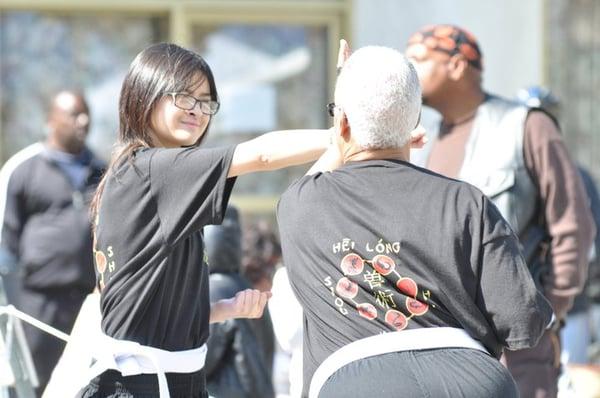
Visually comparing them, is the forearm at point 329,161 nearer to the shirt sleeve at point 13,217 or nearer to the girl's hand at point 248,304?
the girl's hand at point 248,304

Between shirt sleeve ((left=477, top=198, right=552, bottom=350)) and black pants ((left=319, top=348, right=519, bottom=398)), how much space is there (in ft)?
0.32

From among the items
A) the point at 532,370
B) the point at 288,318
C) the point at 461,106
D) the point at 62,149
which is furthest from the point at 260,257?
the point at 288,318

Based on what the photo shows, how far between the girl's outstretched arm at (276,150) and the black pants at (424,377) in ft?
1.94

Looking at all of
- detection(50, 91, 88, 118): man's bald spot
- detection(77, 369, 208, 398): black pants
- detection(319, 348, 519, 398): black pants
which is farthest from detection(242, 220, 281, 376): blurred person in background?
detection(319, 348, 519, 398): black pants

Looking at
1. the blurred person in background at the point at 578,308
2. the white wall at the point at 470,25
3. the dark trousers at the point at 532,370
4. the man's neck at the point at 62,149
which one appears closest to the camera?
the dark trousers at the point at 532,370

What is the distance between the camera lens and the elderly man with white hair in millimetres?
3043

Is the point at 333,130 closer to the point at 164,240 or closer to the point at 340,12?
the point at 164,240

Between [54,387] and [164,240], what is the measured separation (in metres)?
0.56

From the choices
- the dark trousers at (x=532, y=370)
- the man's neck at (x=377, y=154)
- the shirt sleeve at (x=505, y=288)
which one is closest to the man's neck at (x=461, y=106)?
the dark trousers at (x=532, y=370)

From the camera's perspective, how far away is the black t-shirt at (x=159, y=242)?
10.8 ft

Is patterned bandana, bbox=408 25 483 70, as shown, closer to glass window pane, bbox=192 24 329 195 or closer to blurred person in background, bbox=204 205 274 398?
blurred person in background, bbox=204 205 274 398

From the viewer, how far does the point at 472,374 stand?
3.03 metres

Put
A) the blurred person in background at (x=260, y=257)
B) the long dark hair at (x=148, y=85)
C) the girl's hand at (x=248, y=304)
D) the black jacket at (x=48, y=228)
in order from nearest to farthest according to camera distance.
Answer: the long dark hair at (x=148, y=85)
the girl's hand at (x=248, y=304)
the blurred person in background at (x=260, y=257)
the black jacket at (x=48, y=228)

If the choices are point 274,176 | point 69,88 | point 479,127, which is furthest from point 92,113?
point 479,127
